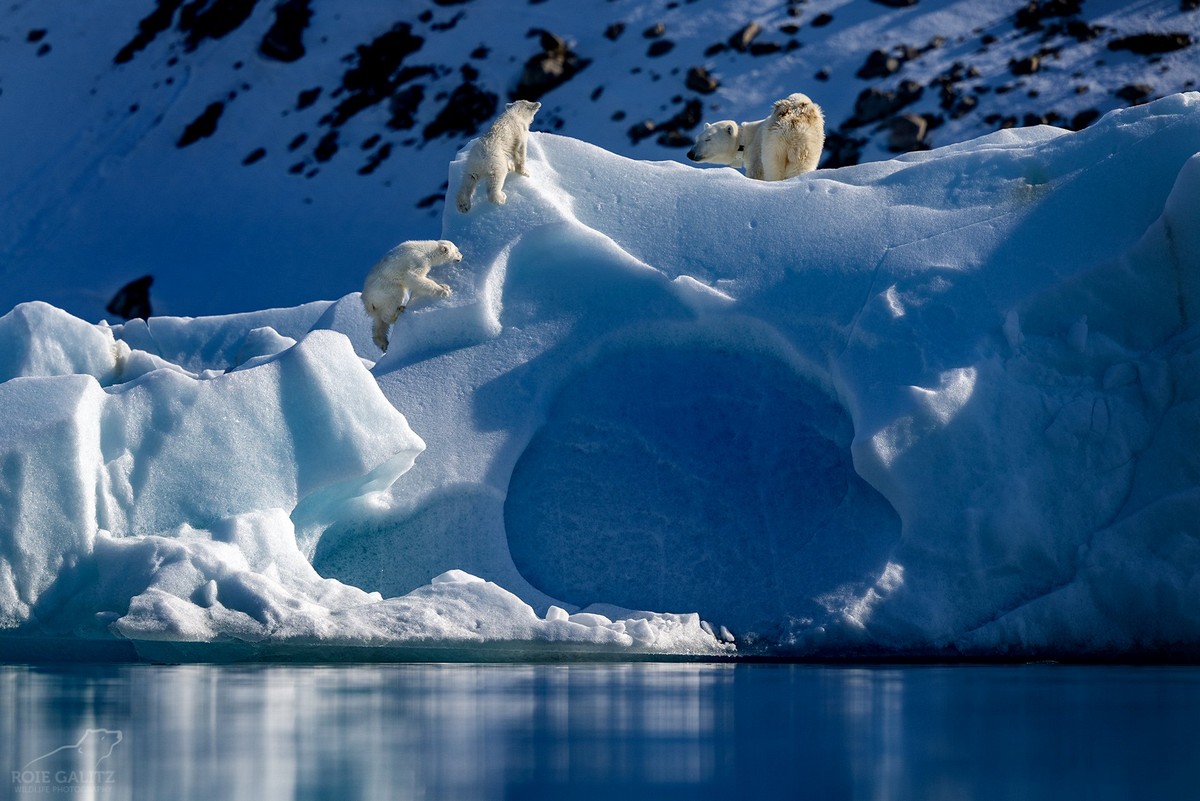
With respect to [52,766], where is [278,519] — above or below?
below

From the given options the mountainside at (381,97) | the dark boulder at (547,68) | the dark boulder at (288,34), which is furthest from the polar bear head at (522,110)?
the dark boulder at (288,34)

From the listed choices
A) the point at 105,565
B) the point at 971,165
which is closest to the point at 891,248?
the point at 971,165

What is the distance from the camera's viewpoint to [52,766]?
10.1 ft

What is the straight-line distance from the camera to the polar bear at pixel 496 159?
8039 millimetres

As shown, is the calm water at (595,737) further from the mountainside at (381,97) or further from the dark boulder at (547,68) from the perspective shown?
the dark boulder at (547,68)

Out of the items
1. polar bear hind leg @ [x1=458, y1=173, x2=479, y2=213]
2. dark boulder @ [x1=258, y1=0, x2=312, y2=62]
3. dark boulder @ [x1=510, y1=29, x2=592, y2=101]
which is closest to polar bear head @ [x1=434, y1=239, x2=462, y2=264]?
polar bear hind leg @ [x1=458, y1=173, x2=479, y2=213]

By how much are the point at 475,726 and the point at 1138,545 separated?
3.94 m

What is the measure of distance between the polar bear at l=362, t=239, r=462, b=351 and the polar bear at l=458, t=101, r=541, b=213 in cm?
32

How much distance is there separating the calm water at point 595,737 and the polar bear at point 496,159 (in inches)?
130

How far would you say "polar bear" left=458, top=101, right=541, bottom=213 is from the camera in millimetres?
8039

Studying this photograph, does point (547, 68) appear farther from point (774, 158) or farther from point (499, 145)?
point (499, 145)

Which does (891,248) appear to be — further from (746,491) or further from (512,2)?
(512,2)

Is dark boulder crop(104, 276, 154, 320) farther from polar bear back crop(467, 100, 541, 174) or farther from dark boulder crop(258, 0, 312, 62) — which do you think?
polar bear back crop(467, 100, 541, 174)

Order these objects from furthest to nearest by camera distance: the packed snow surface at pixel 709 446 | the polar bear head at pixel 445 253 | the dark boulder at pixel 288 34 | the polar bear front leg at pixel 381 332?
the dark boulder at pixel 288 34
the polar bear front leg at pixel 381 332
the polar bear head at pixel 445 253
the packed snow surface at pixel 709 446
